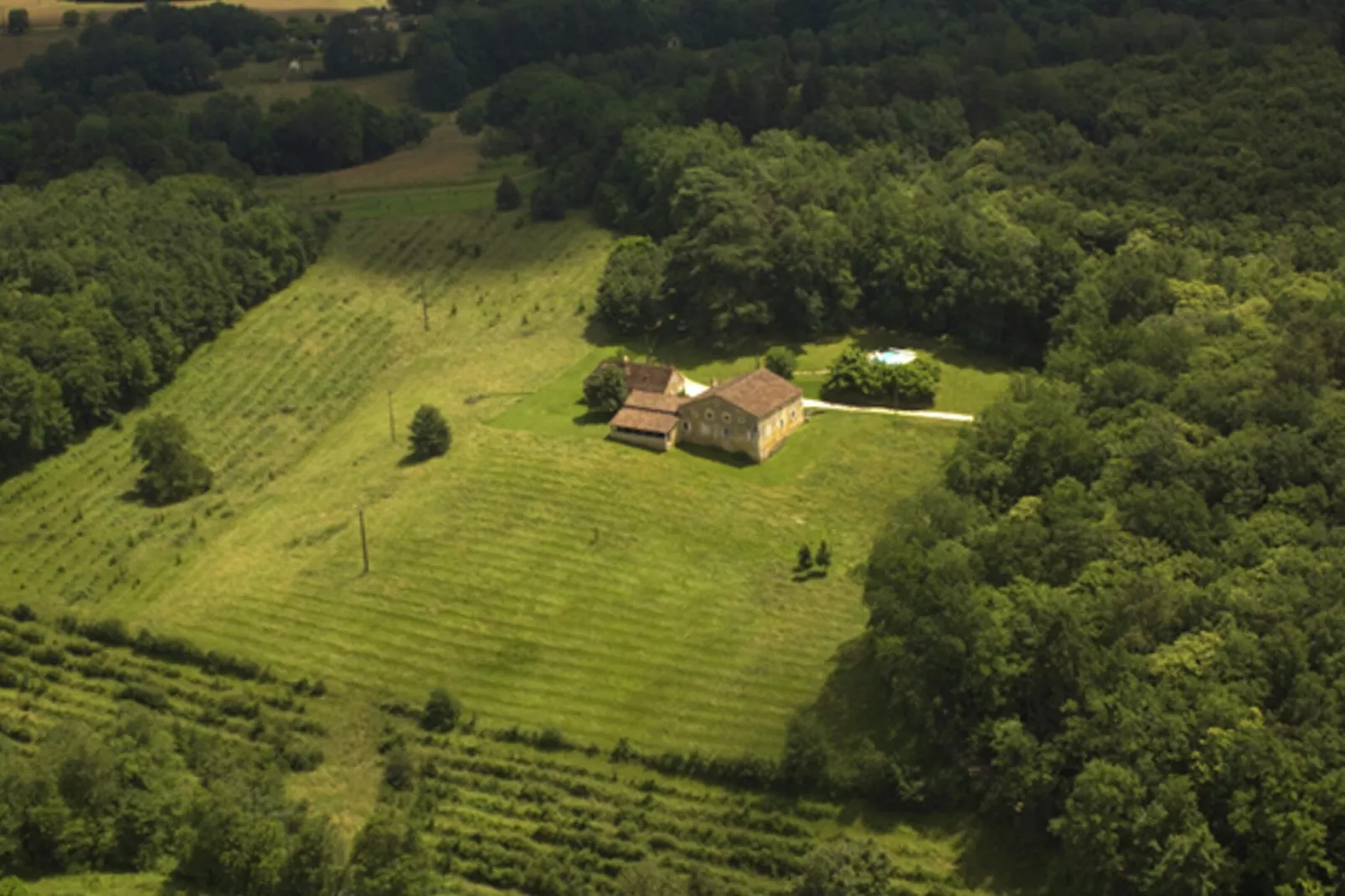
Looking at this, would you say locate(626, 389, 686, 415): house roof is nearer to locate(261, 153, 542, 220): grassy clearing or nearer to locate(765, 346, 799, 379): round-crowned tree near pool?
locate(765, 346, 799, 379): round-crowned tree near pool

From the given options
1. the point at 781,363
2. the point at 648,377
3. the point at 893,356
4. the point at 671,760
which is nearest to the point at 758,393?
the point at 781,363

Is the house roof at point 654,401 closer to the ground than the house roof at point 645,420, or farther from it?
farther from it

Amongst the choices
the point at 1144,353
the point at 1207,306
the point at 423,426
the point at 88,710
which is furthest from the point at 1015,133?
the point at 88,710

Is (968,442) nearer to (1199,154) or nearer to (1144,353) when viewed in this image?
(1144,353)

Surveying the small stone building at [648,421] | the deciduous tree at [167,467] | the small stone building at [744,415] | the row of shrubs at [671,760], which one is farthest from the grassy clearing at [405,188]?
the row of shrubs at [671,760]

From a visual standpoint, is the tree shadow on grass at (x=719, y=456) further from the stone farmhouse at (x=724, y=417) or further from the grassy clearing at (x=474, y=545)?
the grassy clearing at (x=474, y=545)

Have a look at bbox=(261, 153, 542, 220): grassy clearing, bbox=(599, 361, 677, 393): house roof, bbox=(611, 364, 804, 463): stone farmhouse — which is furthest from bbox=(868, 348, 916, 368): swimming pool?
bbox=(261, 153, 542, 220): grassy clearing
